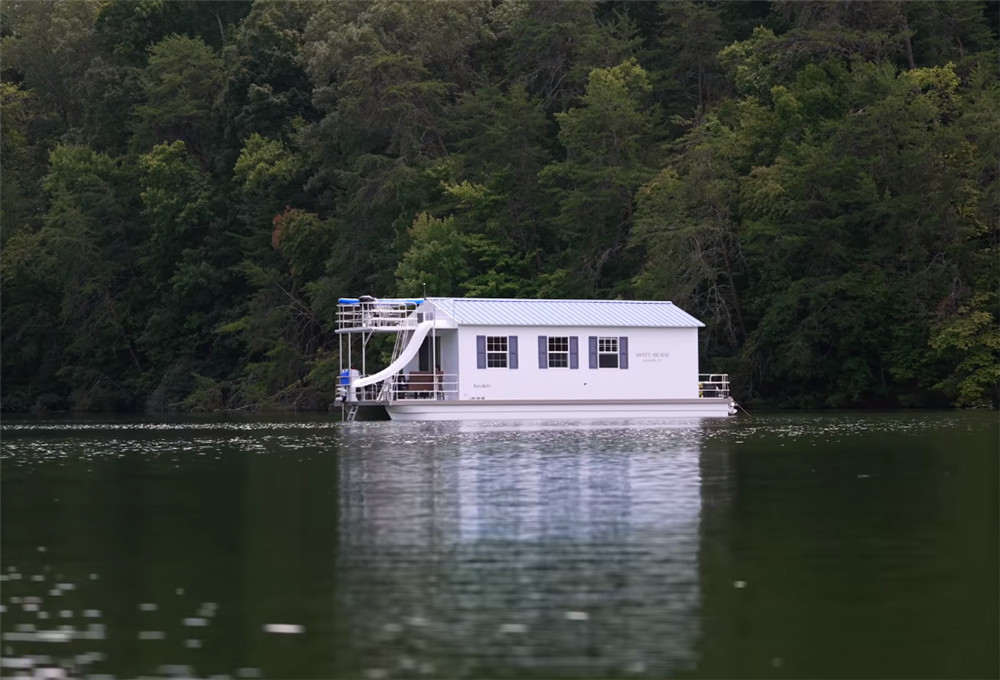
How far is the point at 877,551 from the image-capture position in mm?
17453

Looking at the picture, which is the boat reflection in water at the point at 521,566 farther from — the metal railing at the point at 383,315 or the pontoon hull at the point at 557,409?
the metal railing at the point at 383,315

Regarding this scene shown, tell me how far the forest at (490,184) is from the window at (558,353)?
10210mm

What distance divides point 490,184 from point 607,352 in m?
20.8

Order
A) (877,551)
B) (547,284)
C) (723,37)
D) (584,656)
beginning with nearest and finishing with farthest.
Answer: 1. (584,656)
2. (877,551)
3. (547,284)
4. (723,37)

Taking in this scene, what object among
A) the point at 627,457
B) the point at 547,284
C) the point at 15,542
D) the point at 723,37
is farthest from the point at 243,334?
the point at 15,542

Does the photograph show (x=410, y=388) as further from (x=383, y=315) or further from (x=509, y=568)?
(x=509, y=568)

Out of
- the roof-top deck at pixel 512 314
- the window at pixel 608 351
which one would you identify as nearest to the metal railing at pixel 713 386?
the roof-top deck at pixel 512 314

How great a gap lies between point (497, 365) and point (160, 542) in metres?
33.7

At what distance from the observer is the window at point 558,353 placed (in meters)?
53.0

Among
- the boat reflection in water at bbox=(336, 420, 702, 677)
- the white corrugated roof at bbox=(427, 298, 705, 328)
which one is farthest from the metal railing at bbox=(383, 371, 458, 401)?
the boat reflection in water at bbox=(336, 420, 702, 677)

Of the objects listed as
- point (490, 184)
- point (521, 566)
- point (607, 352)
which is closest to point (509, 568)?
point (521, 566)

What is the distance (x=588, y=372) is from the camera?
53.5m

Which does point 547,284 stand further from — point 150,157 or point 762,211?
point 150,157

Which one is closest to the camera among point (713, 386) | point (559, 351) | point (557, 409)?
point (557, 409)
